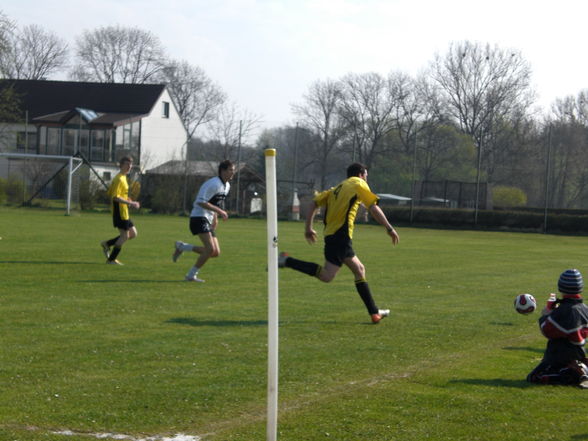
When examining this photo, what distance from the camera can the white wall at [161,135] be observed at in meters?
62.6

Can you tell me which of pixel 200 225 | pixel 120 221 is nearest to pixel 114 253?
pixel 120 221

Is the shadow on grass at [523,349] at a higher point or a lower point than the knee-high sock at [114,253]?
Answer: lower

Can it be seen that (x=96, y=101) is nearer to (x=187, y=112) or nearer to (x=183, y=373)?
(x=187, y=112)

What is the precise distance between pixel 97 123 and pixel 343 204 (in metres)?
51.8

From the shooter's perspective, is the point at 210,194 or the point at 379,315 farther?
the point at 210,194

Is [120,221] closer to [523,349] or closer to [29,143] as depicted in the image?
[523,349]

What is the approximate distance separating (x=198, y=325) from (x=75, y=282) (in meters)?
4.25

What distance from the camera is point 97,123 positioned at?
192 ft

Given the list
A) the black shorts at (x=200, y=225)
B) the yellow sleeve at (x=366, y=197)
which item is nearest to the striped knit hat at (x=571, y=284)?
the yellow sleeve at (x=366, y=197)

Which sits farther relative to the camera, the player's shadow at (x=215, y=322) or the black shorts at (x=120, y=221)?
the black shorts at (x=120, y=221)

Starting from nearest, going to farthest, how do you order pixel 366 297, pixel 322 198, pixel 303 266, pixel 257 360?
pixel 257 360, pixel 303 266, pixel 366 297, pixel 322 198

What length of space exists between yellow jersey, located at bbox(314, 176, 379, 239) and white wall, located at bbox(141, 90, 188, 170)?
50793 mm

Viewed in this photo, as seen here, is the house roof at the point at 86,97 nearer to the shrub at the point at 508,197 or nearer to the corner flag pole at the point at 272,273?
the shrub at the point at 508,197

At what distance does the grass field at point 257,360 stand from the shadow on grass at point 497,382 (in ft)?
0.08
